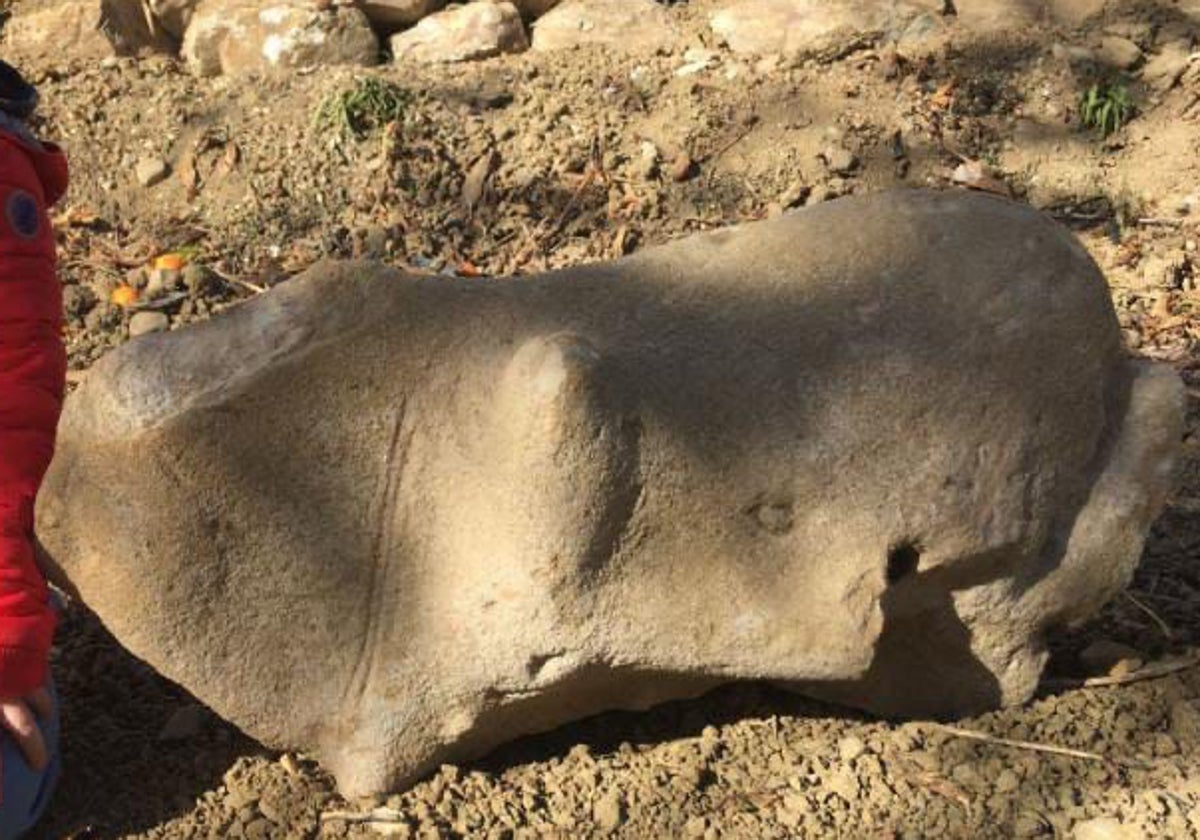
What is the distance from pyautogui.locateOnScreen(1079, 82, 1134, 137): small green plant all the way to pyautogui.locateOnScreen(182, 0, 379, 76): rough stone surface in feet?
6.88

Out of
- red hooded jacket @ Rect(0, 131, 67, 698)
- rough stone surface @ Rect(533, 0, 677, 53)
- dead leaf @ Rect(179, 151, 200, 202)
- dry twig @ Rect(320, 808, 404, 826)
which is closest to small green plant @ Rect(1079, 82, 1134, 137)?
rough stone surface @ Rect(533, 0, 677, 53)

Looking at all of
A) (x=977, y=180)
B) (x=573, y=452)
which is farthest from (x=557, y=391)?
(x=977, y=180)

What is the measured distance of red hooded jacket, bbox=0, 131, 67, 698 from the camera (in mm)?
2123

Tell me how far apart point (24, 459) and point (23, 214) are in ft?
1.54

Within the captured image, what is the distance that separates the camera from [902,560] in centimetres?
212

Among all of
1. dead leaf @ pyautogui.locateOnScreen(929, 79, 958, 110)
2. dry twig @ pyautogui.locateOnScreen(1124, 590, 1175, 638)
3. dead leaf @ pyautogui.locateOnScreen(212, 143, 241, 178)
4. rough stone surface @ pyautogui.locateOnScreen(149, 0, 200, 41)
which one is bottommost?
dry twig @ pyautogui.locateOnScreen(1124, 590, 1175, 638)

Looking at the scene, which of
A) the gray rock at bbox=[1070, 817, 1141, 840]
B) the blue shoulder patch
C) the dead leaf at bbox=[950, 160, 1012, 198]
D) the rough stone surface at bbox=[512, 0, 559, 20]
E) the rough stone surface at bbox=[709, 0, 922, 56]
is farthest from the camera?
the rough stone surface at bbox=[512, 0, 559, 20]

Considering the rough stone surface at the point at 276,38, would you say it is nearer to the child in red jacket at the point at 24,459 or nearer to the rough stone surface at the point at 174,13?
the rough stone surface at the point at 174,13

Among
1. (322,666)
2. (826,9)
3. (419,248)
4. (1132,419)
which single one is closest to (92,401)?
(322,666)

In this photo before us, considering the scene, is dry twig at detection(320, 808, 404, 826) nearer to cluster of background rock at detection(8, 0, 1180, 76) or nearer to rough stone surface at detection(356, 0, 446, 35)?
cluster of background rock at detection(8, 0, 1180, 76)

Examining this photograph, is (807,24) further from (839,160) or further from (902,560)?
(902,560)

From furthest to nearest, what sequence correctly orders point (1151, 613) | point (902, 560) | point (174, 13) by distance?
point (174, 13) < point (1151, 613) < point (902, 560)

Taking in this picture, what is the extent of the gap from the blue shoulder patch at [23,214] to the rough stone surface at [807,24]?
244 cm

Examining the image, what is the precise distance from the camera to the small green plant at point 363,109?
4.11 metres
